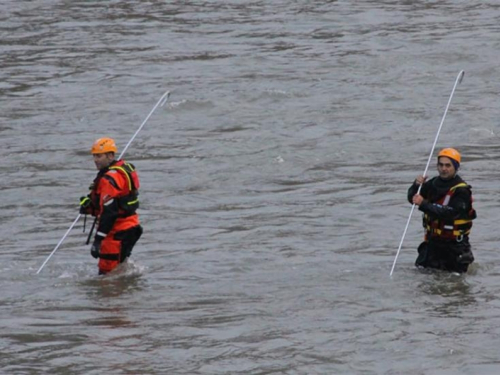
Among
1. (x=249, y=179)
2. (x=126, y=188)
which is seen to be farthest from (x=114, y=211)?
(x=249, y=179)

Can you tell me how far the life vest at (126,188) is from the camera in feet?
42.6

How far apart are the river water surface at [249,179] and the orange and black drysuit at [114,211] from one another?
0.32 meters

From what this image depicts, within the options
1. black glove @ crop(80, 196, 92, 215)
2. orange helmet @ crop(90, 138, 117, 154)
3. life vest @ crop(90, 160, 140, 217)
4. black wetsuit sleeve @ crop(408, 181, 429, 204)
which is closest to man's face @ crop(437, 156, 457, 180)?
black wetsuit sleeve @ crop(408, 181, 429, 204)

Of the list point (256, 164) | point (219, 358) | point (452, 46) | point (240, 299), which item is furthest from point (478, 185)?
point (452, 46)

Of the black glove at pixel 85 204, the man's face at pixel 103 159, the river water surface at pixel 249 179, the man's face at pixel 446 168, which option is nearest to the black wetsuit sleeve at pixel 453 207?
the man's face at pixel 446 168

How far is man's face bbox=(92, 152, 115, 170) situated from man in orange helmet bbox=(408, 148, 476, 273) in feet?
10.2

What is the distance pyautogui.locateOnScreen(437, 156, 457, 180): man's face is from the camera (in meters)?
12.5

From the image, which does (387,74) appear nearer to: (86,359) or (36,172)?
(36,172)

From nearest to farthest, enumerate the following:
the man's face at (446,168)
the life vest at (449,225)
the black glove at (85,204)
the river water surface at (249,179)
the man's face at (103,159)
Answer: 1. the river water surface at (249,179)
2. the man's face at (446,168)
3. the life vest at (449,225)
4. the man's face at (103,159)
5. the black glove at (85,204)

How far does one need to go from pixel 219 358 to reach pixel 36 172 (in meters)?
10.0

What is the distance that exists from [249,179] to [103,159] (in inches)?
263

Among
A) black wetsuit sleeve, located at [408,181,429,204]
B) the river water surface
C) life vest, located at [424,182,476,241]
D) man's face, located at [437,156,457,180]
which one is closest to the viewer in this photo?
the river water surface

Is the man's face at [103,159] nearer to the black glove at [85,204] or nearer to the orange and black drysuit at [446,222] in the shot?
the black glove at [85,204]

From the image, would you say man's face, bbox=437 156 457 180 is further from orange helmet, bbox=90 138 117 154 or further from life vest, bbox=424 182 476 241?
orange helmet, bbox=90 138 117 154
